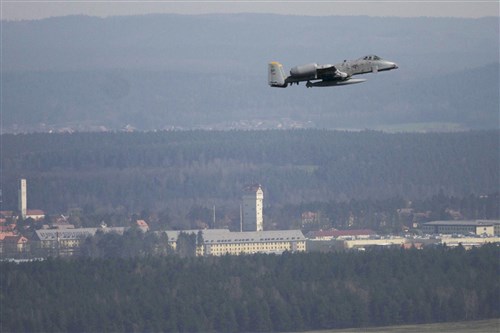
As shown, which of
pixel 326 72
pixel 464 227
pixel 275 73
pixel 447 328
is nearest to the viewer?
pixel 326 72

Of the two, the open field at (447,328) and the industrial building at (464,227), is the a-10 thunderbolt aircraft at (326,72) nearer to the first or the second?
the open field at (447,328)

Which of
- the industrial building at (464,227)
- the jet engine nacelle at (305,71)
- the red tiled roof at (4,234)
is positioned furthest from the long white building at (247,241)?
the jet engine nacelle at (305,71)

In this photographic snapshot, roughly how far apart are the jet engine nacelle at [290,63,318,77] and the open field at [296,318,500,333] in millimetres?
52674

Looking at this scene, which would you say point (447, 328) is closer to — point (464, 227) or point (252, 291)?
point (252, 291)

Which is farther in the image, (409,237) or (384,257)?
(409,237)

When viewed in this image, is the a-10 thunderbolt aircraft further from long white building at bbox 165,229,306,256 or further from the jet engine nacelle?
long white building at bbox 165,229,306,256

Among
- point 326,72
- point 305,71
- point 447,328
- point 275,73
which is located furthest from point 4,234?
point 305,71

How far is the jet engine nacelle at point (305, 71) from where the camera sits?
178 ft

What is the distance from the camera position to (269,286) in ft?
427

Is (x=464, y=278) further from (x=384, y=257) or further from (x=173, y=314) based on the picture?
(x=173, y=314)

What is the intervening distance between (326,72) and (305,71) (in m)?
0.64

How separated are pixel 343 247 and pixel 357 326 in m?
44.1

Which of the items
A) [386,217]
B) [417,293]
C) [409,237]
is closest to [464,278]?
[417,293]

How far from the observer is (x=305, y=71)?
2142 inches
